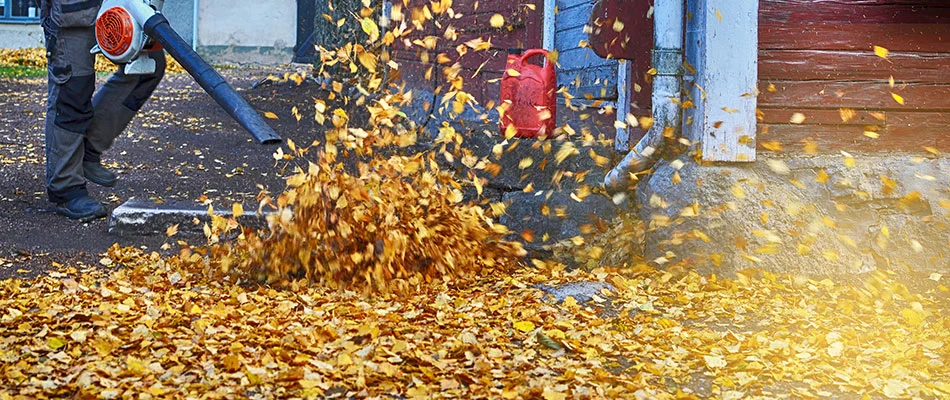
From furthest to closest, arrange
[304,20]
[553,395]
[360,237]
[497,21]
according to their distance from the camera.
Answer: [304,20]
[497,21]
[360,237]
[553,395]

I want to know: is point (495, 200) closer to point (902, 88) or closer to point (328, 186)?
point (328, 186)

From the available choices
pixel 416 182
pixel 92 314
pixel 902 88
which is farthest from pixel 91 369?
pixel 902 88

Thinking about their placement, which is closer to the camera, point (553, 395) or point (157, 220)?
point (553, 395)

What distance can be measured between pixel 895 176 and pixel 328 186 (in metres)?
2.77

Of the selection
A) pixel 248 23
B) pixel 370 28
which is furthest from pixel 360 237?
pixel 248 23

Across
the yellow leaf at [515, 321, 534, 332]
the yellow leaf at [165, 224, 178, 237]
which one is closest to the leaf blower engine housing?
the yellow leaf at [165, 224, 178, 237]

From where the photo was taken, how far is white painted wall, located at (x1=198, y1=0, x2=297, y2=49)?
1966 centimetres

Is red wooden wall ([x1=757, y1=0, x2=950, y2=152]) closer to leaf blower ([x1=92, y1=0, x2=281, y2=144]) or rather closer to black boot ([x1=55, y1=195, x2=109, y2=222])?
leaf blower ([x1=92, y1=0, x2=281, y2=144])

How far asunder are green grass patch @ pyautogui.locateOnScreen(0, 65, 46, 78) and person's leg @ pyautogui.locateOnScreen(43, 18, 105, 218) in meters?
10.6

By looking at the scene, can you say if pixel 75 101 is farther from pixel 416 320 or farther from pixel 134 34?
pixel 416 320

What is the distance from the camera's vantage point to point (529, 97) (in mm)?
6059

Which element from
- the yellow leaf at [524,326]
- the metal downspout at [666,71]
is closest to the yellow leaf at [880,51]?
the metal downspout at [666,71]

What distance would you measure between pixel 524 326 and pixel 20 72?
1473 centimetres

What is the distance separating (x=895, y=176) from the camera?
16.5 ft
